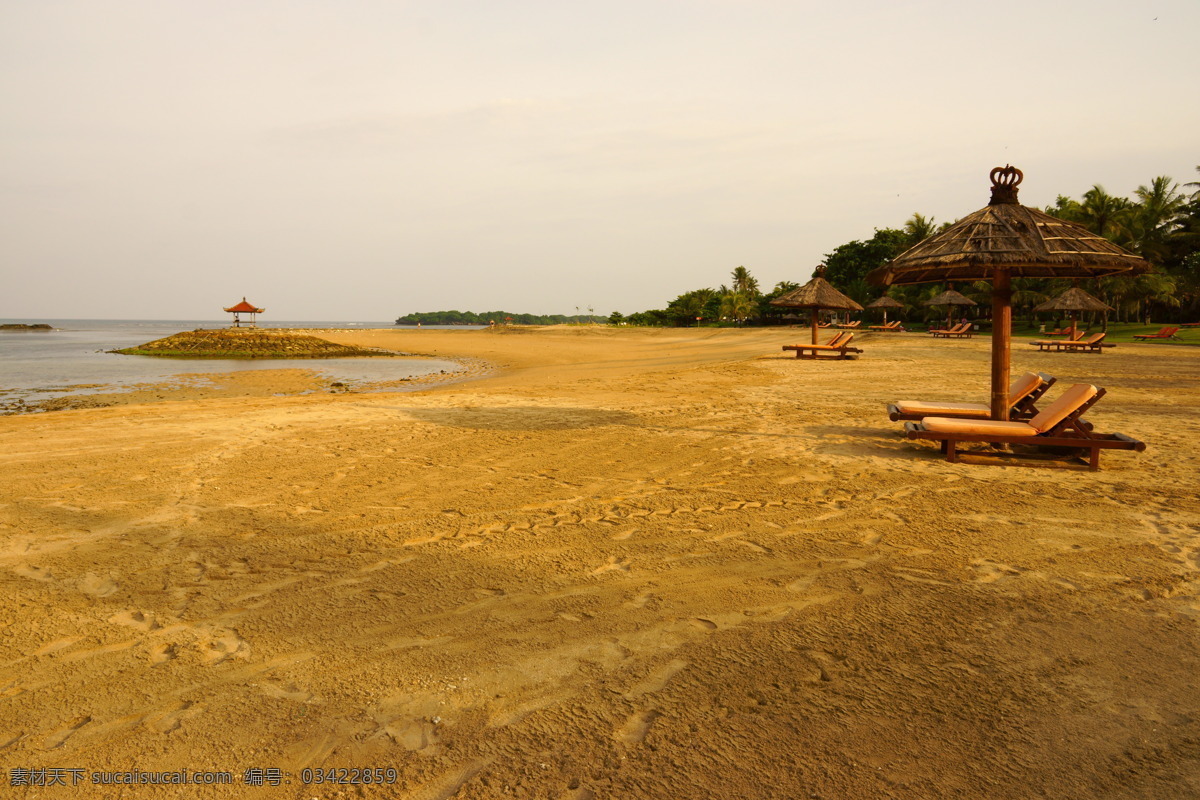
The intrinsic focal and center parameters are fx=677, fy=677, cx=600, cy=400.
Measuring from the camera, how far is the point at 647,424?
31.0ft

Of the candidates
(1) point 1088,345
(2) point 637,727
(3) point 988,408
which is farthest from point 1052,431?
(1) point 1088,345

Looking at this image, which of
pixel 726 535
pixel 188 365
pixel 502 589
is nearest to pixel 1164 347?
pixel 726 535

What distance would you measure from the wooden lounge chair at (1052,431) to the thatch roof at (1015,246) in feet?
4.36

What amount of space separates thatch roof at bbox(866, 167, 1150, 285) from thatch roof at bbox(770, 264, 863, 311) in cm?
1270

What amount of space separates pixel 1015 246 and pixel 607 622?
5.74 m

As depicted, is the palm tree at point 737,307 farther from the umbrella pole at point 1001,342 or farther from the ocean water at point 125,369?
the umbrella pole at point 1001,342

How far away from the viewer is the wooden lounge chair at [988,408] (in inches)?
313

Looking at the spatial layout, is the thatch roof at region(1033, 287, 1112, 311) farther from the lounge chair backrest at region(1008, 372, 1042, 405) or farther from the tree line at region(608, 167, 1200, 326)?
the lounge chair backrest at region(1008, 372, 1042, 405)

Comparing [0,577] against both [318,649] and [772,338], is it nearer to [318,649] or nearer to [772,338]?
[318,649]

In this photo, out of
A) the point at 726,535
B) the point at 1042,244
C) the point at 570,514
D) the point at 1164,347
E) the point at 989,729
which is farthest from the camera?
the point at 1164,347

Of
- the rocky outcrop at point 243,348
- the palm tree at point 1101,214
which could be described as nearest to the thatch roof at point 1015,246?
the rocky outcrop at point 243,348

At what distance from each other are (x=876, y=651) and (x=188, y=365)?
107 ft

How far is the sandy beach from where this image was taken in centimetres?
247

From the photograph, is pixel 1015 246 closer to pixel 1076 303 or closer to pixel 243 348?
pixel 1076 303
